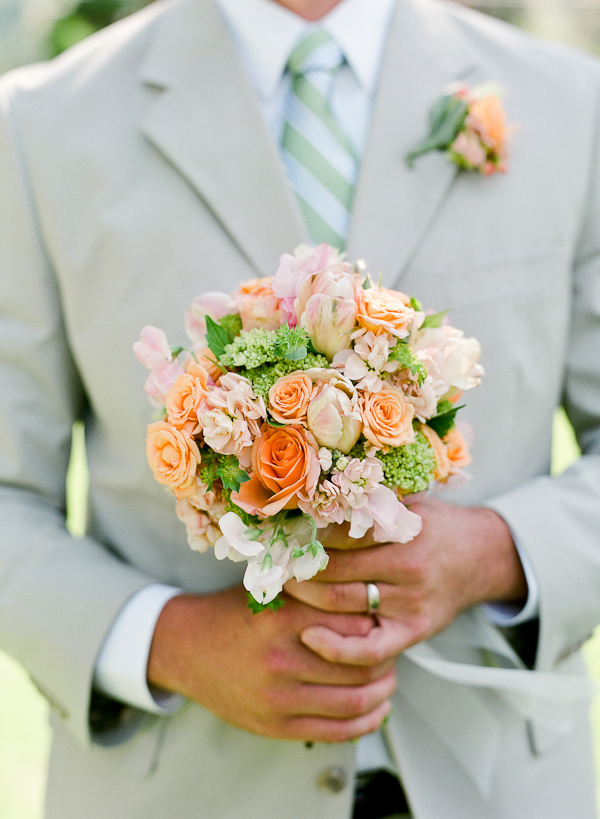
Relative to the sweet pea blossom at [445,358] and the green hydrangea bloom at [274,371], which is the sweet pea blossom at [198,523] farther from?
the sweet pea blossom at [445,358]

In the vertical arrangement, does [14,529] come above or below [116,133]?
below

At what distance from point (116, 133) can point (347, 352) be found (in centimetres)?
81

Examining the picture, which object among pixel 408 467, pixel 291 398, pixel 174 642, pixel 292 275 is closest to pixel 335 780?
pixel 174 642

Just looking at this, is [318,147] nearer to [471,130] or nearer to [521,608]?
[471,130]

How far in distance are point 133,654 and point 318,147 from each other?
1129mm

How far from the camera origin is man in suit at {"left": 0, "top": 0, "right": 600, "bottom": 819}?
1.47 metres

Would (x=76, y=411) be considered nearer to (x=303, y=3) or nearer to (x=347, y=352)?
(x=347, y=352)

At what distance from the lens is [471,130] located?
1501mm

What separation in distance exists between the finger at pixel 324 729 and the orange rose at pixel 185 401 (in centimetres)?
64

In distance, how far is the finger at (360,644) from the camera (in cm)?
127

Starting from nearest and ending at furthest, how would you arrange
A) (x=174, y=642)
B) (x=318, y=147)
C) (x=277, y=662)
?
1. (x=277, y=662)
2. (x=174, y=642)
3. (x=318, y=147)

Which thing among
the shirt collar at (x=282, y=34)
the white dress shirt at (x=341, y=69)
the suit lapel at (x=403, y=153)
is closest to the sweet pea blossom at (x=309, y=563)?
the white dress shirt at (x=341, y=69)

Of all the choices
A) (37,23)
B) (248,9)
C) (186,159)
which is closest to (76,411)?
(186,159)

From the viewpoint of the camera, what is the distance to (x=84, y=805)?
159cm
